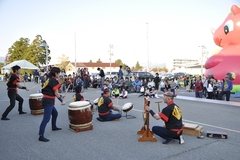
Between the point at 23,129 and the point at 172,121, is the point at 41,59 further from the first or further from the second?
the point at 172,121

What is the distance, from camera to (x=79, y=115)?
5.86 m

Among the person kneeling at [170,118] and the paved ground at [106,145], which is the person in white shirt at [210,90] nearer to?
the paved ground at [106,145]

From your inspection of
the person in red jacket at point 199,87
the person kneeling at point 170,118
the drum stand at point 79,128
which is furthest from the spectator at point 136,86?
the person kneeling at point 170,118

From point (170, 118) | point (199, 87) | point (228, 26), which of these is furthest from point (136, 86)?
point (170, 118)

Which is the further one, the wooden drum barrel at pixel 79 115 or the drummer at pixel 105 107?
the drummer at pixel 105 107

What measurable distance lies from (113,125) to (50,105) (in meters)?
2.38

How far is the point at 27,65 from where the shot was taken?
94.4 feet

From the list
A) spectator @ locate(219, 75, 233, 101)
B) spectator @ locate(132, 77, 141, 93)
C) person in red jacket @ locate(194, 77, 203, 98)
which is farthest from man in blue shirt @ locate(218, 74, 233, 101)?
spectator @ locate(132, 77, 141, 93)

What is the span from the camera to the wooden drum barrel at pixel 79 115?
5.84 m

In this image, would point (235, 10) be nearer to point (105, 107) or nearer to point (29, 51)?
point (105, 107)

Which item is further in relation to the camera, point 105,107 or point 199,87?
point 199,87

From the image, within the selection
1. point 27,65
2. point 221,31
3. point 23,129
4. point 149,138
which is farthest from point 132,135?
point 27,65

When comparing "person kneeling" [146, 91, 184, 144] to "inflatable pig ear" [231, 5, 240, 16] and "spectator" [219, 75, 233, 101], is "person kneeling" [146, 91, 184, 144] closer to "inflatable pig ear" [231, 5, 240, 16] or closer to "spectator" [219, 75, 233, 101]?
"spectator" [219, 75, 233, 101]

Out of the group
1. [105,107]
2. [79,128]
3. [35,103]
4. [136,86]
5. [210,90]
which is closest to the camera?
[79,128]
